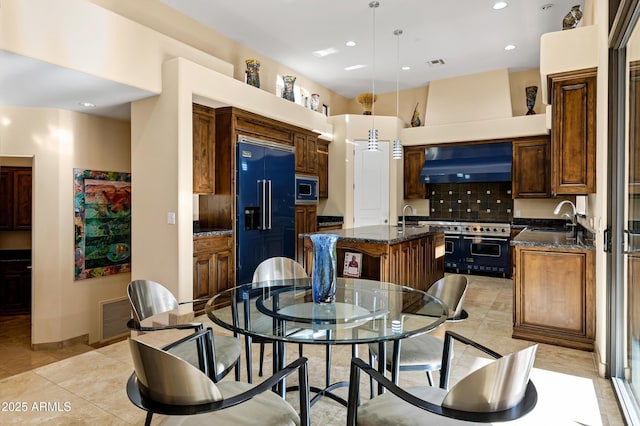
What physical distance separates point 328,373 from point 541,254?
7.34ft

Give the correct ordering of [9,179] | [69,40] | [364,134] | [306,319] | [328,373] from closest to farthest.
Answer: [306,319]
[328,373]
[69,40]
[9,179]
[364,134]

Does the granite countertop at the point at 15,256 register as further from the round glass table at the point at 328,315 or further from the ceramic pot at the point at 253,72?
the round glass table at the point at 328,315

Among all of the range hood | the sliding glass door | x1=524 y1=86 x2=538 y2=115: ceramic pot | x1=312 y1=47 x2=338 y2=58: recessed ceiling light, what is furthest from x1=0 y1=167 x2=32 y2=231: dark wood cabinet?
x1=524 y1=86 x2=538 y2=115: ceramic pot

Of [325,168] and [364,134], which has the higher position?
[364,134]

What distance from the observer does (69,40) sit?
129 inches

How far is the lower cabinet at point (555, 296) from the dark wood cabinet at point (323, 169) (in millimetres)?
4027

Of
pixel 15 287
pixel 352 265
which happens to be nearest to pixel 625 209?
pixel 352 265

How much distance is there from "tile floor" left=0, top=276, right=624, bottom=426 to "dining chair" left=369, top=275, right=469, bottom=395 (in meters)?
0.52

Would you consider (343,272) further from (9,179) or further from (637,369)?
(9,179)

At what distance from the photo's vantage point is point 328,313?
6.21 feet

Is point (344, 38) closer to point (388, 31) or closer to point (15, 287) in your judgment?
point (388, 31)

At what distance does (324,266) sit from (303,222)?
4.11 m

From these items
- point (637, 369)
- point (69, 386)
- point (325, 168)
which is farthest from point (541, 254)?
point (325, 168)

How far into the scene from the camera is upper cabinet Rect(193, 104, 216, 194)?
4430 mm
